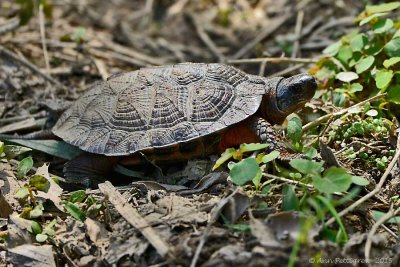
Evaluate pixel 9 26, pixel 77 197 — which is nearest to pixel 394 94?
pixel 77 197

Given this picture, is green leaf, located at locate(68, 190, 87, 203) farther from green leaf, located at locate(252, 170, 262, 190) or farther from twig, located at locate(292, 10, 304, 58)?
twig, located at locate(292, 10, 304, 58)

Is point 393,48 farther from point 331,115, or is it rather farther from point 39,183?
point 39,183

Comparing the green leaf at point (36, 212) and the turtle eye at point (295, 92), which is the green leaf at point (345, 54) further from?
the green leaf at point (36, 212)

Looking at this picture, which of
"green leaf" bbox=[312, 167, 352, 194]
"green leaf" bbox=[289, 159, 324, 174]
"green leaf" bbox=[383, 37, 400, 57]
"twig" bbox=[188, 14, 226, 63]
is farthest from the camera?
"twig" bbox=[188, 14, 226, 63]

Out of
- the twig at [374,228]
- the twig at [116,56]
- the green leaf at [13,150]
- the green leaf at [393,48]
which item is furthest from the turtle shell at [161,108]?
the twig at [116,56]

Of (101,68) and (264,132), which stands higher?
(101,68)

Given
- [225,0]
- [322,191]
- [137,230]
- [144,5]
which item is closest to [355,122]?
[322,191]

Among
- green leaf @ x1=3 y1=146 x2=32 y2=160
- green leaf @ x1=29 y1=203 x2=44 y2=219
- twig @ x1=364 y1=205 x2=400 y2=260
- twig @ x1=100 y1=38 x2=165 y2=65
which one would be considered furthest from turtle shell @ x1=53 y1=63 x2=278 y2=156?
twig @ x1=100 y1=38 x2=165 y2=65

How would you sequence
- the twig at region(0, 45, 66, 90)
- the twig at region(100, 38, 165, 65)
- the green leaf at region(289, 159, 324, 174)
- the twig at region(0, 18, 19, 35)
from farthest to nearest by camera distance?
the twig at region(100, 38, 165, 65) < the twig at region(0, 18, 19, 35) < the twig at region(0, 45, 66, 90) < the green leaf at region(289, 159, 324, 174)
